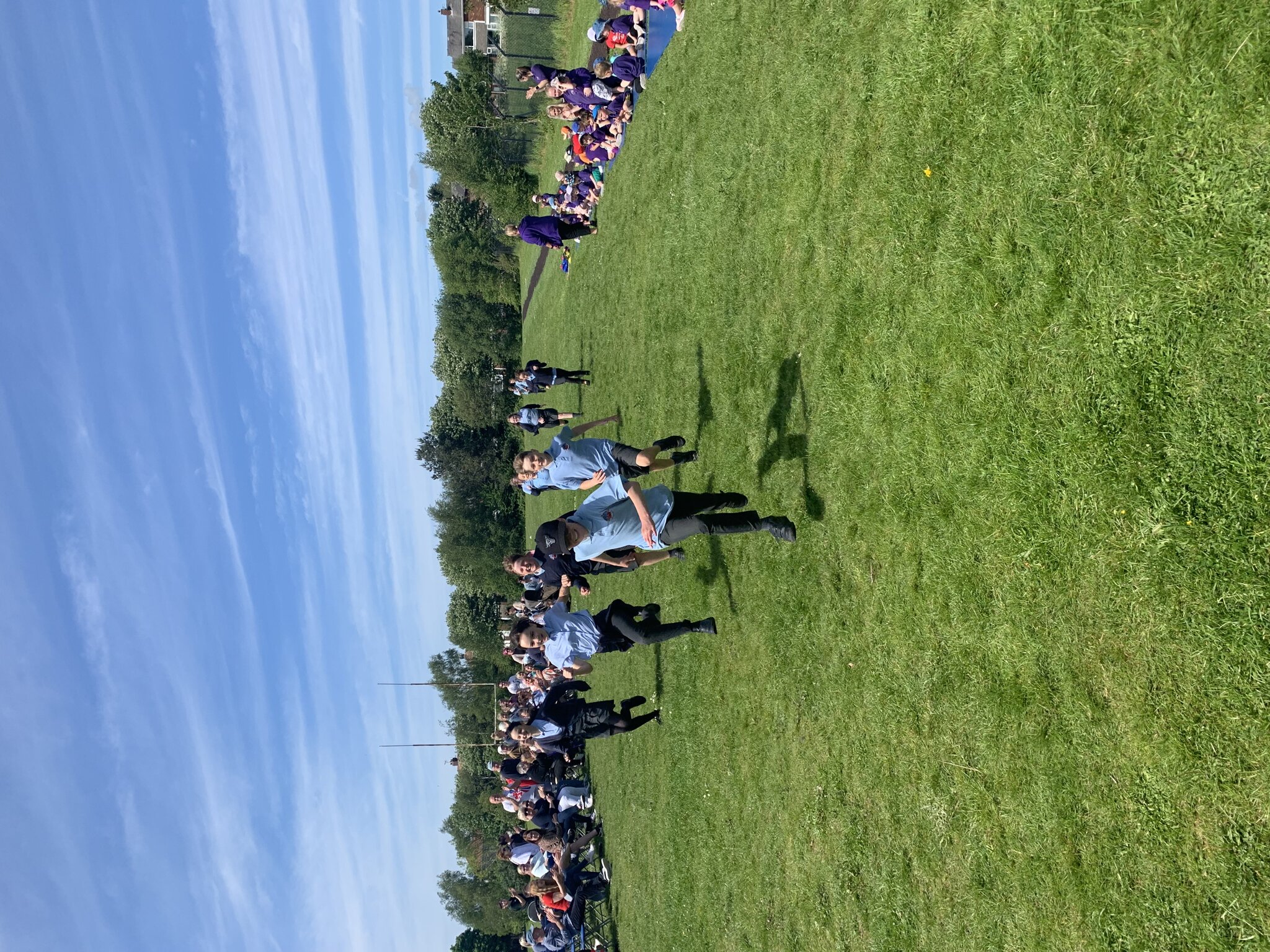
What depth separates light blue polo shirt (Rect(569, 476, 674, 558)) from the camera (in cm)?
726

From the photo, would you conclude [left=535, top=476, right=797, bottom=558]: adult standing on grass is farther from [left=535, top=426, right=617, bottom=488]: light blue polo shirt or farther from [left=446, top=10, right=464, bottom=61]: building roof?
[left=446, top=10, right=464, bottom=61]: building roof

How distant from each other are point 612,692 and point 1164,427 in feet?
41.9

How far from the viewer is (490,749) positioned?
54.0 metres

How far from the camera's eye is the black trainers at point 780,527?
7.49 metres

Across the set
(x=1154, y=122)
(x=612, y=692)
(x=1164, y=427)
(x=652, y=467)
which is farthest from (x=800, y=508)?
(x=612, y=692)

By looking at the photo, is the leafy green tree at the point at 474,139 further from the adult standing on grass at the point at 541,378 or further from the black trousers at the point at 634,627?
the black trousers at the point at 634,627

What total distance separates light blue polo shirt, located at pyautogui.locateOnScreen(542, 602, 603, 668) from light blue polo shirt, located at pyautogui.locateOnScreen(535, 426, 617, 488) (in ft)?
7.15

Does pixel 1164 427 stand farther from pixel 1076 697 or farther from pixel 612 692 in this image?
pixel 612 692

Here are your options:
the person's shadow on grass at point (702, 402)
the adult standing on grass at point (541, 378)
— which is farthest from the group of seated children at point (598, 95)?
the person's shadow on grass at point (702, 402)

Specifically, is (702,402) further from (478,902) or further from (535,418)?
(478,902)

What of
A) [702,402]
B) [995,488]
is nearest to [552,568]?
[702,402]

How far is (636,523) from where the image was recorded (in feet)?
24.1

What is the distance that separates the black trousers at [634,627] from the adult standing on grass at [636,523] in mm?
1193

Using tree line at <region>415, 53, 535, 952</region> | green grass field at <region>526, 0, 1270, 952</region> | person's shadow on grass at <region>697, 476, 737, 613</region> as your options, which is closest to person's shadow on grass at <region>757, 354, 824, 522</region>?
green grass field at <region>526, 0, 1270, 952</region>
